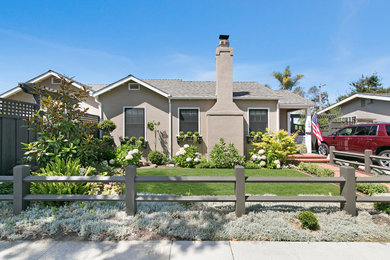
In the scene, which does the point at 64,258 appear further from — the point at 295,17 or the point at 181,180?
the point at 295,17

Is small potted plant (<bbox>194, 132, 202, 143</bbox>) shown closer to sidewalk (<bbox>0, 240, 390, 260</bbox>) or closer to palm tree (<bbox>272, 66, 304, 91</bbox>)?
sidewalk (<bbox>0, 240, 390, 260</bbox>)

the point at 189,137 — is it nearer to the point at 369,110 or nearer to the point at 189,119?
the point at 189,119

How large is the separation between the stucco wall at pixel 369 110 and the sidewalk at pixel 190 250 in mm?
14920

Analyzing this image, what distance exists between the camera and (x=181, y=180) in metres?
3.34

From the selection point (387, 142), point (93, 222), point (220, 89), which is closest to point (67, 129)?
point (93, 222)

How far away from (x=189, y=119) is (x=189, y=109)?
558 millimetres

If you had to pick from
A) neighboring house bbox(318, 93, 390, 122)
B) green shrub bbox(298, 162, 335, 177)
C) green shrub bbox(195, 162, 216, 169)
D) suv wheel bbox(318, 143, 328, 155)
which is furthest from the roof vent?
neighboring house bbox(318, 93, 390, 122)

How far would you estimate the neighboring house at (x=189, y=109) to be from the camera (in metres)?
9.40

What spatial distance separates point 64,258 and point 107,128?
7427 millimetres

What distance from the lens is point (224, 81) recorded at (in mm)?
9469

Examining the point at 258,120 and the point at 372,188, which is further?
the point at 258,120

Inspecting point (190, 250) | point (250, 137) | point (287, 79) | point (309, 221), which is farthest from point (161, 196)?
point (287, 79)

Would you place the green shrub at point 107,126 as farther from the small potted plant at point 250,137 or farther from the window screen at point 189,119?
the small potted plant at point 250,137

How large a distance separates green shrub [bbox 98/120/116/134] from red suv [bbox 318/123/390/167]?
38.5ft
